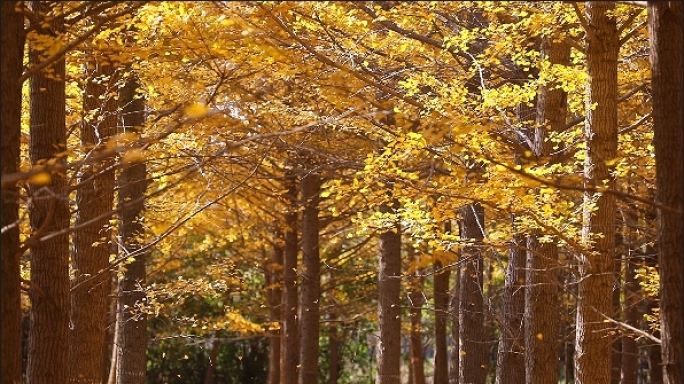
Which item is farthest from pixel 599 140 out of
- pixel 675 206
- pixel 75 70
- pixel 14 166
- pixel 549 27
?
pixel 75 70

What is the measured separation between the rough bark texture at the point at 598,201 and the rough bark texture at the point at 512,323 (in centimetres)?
259

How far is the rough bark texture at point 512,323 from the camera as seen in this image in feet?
34.2

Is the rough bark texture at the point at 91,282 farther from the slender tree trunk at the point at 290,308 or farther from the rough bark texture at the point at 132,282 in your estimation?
the slender tree trunk at the point at 290,308

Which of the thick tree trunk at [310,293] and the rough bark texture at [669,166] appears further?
the thick tree trunk at [310,293]

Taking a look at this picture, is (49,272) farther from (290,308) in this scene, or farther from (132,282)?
(290,308)

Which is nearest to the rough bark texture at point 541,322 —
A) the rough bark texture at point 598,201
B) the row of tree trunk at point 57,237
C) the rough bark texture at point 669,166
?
the rough bark texture at point 598,201

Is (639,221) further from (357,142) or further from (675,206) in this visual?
(675,206)

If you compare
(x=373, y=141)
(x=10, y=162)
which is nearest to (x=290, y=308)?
(x=373, y=141)

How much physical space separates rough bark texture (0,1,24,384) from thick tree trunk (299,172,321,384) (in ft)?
33.0

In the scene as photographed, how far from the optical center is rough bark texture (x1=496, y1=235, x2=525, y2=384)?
10422mm

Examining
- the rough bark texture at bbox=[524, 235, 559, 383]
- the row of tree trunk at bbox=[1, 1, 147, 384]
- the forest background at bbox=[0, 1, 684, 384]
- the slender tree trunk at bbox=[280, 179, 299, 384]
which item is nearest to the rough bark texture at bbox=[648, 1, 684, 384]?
the forest background at bbox=[0, 1, 684, 384]

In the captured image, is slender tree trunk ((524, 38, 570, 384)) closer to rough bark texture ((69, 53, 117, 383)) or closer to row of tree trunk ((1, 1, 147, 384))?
row of tree trunk ((1, 1, 147, 384))

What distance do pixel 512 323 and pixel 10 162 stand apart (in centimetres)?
728

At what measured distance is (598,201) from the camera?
7496 mm
